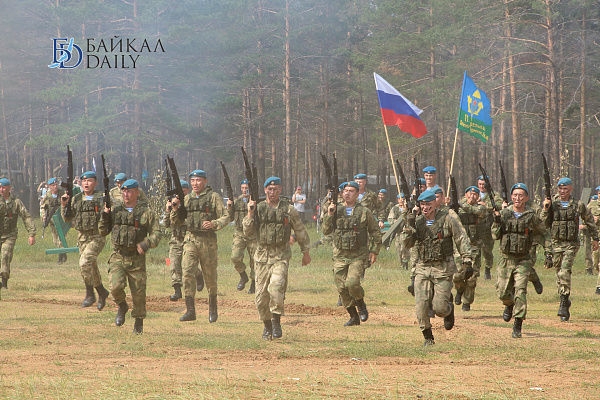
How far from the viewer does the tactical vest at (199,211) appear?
13984 millimetres

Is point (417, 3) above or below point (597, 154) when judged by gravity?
above

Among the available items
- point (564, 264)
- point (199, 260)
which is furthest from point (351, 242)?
point (564, 264)

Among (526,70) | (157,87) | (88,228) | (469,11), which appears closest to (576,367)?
(88,228)

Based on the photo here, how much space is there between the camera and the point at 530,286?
739 inches

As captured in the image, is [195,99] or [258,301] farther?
[195,99]

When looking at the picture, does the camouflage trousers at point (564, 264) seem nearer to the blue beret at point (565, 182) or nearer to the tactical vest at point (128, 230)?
the blue beret at point (565, 182)

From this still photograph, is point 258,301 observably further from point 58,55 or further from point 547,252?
point 58,55

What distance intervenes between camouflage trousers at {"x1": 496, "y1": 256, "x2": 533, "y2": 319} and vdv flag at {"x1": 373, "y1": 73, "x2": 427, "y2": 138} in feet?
25.4

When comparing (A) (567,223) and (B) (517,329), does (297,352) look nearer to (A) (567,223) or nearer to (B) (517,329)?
(B) (517,329)

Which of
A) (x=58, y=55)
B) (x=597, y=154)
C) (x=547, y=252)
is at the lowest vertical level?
(x=547, y=252)

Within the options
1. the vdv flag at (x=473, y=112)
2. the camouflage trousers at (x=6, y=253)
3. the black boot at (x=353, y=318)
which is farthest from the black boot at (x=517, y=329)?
the camouflage trousers at (x=6, y=253)

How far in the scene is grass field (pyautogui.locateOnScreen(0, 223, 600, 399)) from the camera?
27.0 feet

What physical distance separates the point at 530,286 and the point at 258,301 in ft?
28.3

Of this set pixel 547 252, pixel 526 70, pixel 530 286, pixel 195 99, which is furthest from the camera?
pixel 195 99
